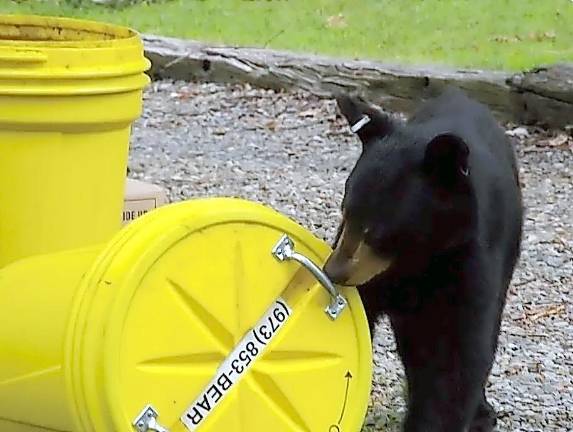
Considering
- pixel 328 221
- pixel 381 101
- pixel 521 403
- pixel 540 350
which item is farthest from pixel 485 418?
pixel 381 101

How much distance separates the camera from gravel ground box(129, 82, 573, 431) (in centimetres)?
458

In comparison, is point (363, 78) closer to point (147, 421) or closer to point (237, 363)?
point (237, 363)

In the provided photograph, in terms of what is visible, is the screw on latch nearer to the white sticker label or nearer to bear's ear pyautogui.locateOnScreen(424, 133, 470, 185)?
the white sticker label

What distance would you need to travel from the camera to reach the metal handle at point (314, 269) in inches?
127

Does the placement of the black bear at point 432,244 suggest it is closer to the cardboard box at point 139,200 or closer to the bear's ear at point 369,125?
the bear's ear at point 369,125

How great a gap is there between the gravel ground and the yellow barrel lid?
39.5 inches

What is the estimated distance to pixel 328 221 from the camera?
657 cm

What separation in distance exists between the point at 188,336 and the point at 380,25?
8904 millimetres

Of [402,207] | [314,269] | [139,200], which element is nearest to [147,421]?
[314,269]

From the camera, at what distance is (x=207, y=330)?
310 centimetres

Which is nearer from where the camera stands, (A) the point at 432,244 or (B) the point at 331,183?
(A) the point at 432,244

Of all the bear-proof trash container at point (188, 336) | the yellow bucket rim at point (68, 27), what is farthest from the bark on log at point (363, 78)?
the bear-proof trash container at point (188, 336)

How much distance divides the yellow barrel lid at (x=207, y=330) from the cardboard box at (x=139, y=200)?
5.92ft

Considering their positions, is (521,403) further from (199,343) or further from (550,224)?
(550,224)
